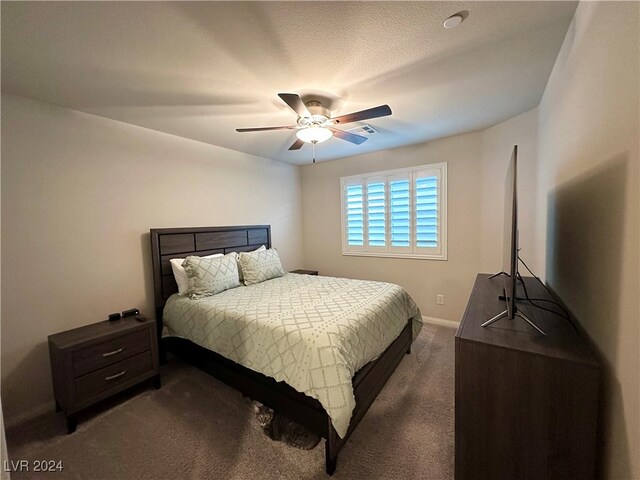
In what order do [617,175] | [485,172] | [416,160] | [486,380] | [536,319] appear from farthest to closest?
[416,160]
[485,172]
[536,319]
[486,380]
[617,175]

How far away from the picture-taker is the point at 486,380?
112cm

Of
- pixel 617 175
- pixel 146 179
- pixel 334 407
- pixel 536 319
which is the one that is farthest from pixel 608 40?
pixel 146 179

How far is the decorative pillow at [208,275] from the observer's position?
2.58 meters

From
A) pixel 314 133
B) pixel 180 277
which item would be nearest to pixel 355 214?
pixel 314 133

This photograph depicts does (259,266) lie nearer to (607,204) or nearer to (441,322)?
(441,322)

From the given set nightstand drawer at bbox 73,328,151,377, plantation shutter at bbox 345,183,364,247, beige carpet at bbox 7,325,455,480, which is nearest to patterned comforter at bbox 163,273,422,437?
nightstand drawer at bbox 73,328,151,377

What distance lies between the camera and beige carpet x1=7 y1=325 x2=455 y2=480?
1.53 m

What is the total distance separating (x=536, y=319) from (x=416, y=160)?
2615mm

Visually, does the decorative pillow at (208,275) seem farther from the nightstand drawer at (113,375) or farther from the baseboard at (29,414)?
the baseboard at (29,414)

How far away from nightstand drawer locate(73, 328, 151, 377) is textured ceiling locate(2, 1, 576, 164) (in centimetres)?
195

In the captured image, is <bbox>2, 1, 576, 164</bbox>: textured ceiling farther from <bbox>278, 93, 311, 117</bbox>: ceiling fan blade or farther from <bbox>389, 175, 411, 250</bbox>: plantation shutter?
<bbox>389, 175, 411, 250</bbox>: plantation shutter

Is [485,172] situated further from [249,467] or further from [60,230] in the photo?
[60,230]

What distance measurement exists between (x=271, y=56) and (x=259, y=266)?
222 cm

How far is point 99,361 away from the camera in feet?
6.56
